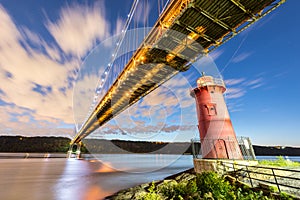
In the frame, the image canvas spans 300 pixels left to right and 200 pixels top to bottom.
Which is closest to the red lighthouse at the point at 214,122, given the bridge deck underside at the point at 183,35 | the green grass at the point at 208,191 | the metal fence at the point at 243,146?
the metal fence at the point at 243,146

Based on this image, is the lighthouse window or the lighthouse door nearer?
the lighthouse door

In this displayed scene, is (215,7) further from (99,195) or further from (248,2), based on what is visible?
(99,195)

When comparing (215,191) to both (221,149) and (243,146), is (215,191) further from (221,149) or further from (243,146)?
(243,146)

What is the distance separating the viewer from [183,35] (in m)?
8.65

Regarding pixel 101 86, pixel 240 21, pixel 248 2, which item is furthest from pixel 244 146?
pixel 101 86

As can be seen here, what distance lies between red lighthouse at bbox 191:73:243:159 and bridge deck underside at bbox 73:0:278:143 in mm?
2330

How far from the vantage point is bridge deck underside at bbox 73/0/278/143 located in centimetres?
659

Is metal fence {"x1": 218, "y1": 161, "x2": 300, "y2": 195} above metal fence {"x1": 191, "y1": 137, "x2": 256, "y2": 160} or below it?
below

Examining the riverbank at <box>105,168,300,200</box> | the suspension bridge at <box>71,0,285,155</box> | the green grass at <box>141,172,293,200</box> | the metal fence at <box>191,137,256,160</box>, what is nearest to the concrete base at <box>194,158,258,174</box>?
the metal fence at <box>191,137,256,160</box>

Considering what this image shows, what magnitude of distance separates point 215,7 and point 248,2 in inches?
50.9

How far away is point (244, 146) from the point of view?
9.62m

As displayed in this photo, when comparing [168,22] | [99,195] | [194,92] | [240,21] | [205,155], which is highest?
[168,22]

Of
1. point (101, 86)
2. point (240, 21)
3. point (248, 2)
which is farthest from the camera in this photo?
point (101, 86)

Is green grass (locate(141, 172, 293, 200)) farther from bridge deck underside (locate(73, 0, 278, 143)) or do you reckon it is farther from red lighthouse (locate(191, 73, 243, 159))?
bridge deck underside (locate(73, 0, 278, 143))
